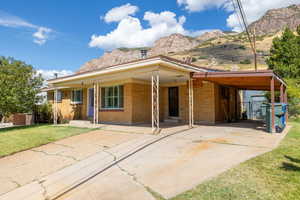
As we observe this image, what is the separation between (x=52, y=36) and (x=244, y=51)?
167 ft

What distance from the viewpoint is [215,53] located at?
195ft

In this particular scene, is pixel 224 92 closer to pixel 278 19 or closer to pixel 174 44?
pixel 174 44

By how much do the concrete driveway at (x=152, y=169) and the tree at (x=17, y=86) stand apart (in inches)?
350

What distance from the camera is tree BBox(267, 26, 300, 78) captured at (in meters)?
15.7

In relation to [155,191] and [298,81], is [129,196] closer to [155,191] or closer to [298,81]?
[155,191]

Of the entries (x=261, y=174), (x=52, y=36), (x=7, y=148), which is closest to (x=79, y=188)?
(x=261, y=174)

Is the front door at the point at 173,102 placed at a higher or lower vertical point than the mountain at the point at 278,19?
lower

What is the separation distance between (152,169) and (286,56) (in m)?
17.7

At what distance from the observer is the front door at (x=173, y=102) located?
40.7 feet

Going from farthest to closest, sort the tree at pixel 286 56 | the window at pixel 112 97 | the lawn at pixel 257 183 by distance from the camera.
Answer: the tree at pixel 286 56
the window at pixel 112 97
the lawn at pixel 257 183

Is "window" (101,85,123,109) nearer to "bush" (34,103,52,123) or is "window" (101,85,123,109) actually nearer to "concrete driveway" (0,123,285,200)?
"concrete driveway" (0,123,285,200)

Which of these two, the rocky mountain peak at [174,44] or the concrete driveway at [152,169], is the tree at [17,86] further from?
the rocky mountain peak at [174,44]

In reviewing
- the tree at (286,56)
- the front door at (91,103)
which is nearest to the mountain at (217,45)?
the tree at (286,56)

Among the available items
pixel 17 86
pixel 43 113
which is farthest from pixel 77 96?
pixel 17 86
